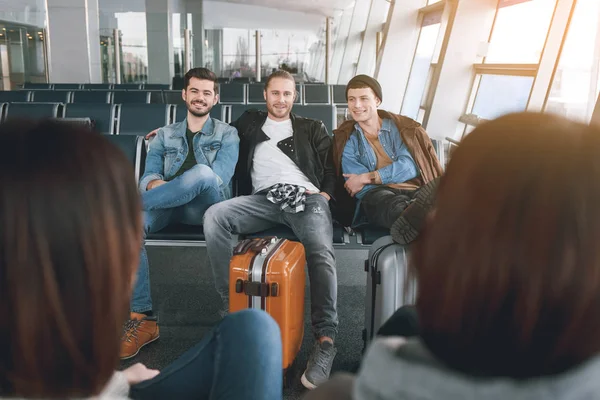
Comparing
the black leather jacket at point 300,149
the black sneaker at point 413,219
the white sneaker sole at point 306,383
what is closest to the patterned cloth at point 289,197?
the black leather jacket at point 300,149

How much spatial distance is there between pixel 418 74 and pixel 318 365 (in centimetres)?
890

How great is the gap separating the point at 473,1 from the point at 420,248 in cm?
710

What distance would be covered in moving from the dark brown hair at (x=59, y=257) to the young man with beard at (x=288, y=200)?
1791 mm

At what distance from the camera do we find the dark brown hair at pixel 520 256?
62 centimetres

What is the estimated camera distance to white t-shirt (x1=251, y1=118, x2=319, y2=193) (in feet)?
10.8

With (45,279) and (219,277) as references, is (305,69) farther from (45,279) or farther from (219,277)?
(45,279)

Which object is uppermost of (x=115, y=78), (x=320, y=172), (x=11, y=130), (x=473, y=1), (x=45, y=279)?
(x=473, y=1)

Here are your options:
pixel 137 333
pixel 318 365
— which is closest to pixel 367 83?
pixel 318 365

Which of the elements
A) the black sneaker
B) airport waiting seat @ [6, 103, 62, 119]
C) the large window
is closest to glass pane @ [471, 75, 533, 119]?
the large window

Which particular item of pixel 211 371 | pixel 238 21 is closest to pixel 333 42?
pixel 238 21

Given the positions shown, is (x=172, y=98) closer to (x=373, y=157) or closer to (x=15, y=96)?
(x=15, y=96)

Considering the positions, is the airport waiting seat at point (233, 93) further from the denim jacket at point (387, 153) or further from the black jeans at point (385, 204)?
the black jeans at point (385, 204)

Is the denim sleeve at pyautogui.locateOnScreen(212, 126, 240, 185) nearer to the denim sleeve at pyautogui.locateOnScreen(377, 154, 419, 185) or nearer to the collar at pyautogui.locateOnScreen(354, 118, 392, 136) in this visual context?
the collar at pyautogui.locateOnScreen(354, 118, 392, 136)

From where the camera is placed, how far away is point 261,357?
111 cm
